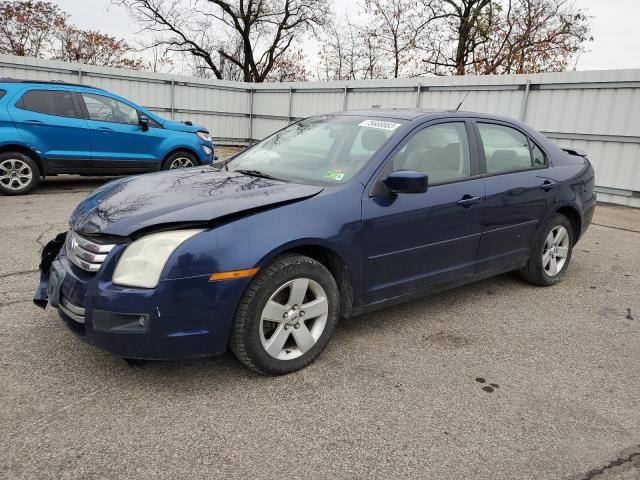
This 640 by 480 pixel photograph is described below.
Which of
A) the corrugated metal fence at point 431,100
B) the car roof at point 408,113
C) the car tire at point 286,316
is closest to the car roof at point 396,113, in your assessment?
the car roof at point 408,113

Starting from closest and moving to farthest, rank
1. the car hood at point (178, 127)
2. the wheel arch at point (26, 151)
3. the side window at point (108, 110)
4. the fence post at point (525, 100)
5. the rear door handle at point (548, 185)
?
the rear door handle at point (548, 185) → the wheel arch at point (26, 151) → the side window at point (108, 110) → the car hood at point (178, 127) → the fence post at point (525, 100)

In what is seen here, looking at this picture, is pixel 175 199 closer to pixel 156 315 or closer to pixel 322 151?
pixel 156 315

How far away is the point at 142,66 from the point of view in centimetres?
2964

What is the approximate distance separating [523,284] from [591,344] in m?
1.25

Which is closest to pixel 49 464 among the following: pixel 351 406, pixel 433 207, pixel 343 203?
pixel 351 406

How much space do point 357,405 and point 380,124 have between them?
1.97 meters

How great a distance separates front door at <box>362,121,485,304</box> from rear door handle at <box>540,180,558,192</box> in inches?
34.0

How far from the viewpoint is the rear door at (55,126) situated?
Result: 25.2 ft

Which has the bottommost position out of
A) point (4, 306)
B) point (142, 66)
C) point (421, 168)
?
point (4, 306)

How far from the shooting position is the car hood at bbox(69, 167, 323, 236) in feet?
8.60

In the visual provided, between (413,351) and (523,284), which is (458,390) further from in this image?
(523,284)

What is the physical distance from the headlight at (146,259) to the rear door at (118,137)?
650cm

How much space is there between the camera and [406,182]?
10.1 ft

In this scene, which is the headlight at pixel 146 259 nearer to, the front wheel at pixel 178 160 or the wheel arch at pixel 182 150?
the front wheel at pixel 178 160
